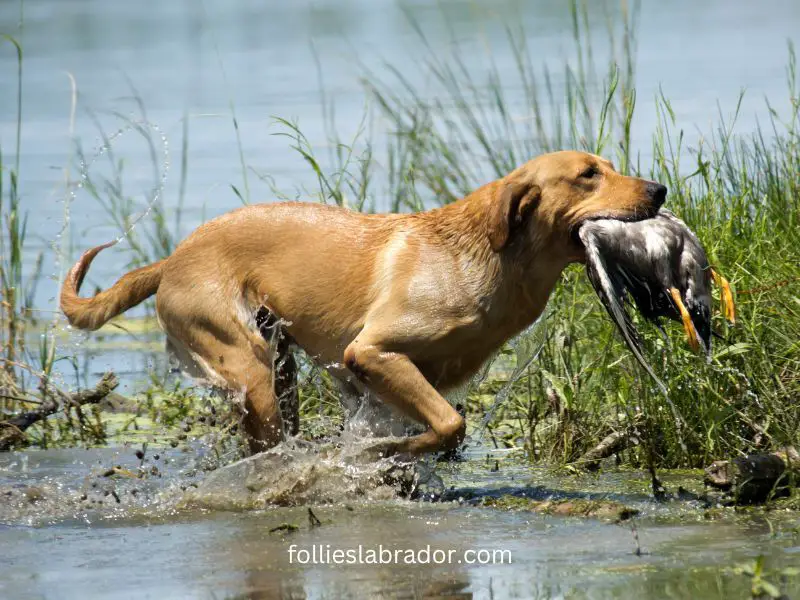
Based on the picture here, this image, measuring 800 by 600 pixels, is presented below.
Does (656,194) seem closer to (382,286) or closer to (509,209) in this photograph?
(509,209)

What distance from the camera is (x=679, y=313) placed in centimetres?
609

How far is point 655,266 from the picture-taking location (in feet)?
19.8

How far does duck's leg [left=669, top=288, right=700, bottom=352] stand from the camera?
19.3 feet

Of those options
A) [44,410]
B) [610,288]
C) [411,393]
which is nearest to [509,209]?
[610,288]

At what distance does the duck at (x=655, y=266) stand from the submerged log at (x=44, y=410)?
10.9 feet

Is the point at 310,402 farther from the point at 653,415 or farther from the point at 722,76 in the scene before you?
the point at 722,76

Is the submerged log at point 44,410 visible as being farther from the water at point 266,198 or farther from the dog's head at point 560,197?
the dog's head at point 560,197

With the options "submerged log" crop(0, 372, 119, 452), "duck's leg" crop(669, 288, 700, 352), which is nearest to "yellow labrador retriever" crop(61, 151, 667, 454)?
"duck's leg" crop(669, 288, 700, 352)

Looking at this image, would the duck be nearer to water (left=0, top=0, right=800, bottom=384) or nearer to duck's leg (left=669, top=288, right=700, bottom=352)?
duck's leg (left=669, top=288, right=700, bottom=352)

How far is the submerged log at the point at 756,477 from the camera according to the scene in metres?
5.79

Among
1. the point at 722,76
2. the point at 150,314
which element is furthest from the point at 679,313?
the point at 722,76

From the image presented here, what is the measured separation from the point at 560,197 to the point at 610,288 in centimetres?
50

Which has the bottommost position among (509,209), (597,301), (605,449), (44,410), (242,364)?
(605,449)

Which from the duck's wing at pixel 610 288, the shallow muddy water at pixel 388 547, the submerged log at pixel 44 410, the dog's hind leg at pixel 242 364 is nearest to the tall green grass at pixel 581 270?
the shallow muddy water at pixel 388 547
